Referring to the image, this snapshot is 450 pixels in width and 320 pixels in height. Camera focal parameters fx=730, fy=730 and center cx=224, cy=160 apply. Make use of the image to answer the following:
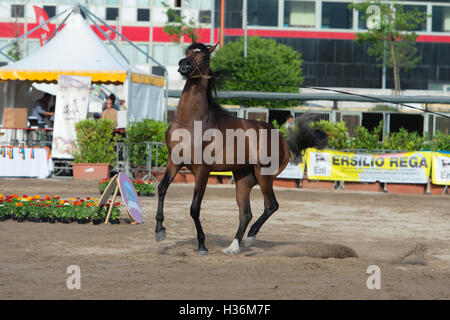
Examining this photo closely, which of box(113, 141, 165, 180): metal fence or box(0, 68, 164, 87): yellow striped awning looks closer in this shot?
box(113, 141, 165, 180): metal fence

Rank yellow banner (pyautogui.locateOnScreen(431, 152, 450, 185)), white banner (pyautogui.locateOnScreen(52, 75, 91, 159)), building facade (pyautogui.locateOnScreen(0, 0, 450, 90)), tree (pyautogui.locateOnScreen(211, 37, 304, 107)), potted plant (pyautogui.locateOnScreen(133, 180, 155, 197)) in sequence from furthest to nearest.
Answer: building facade (pyautogui.locateOnScreen(0, 0, 450, 90))
tree (pyautogui.locateOnScreen(211, 37, 304, 107))
white banner (pyautogui.locateOnScreen(52, 75, 91, 159))
yellow banner (pyautogui.locateOnScreen(431, 152, 450, 185))
potted plant (pyautogui.locateOnScreen(133, 180, 155, 197))

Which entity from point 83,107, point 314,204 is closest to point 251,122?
point 314,204

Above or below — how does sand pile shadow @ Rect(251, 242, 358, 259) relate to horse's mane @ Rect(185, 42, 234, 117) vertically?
below

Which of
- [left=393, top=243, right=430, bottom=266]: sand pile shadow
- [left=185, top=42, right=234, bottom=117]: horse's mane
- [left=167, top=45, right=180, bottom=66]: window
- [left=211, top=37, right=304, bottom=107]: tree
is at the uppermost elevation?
[left=167, top=45, right=180, bottom=66]: window

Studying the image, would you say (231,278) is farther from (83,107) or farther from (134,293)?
(83,107)

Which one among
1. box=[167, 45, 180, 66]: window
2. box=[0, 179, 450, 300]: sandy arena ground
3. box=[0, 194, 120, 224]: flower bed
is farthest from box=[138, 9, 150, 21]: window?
box=[0, 194, 120, 224]: flower bed

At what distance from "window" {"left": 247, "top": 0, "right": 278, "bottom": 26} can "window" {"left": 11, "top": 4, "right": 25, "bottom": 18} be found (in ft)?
68.3

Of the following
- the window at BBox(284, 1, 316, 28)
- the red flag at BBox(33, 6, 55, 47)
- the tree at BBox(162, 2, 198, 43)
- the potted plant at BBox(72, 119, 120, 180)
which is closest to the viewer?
the potted plant at BBox(72, 119, 120, 180)

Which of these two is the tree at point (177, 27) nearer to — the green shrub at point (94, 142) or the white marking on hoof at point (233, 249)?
the green shrub at point (94, 142)

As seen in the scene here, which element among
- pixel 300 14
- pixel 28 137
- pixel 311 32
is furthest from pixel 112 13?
pixel 28 137

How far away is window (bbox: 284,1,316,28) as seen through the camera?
218ft

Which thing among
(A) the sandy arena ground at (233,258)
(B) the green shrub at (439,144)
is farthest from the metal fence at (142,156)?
(B) the green shrub at (439,144)

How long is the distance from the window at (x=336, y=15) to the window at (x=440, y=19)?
7687 mm

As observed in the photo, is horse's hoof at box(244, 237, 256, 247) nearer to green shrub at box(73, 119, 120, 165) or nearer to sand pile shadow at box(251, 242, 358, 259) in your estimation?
sand pile shadow at box(251, 242, 358, 259)
